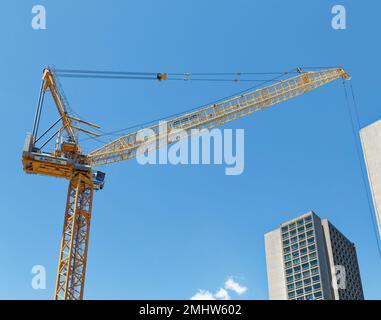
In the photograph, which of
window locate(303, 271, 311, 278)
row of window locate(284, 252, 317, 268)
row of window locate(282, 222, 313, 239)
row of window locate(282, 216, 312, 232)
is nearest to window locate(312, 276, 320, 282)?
window locate(303, 271, 311, 278)

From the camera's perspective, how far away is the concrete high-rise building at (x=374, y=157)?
4619cm

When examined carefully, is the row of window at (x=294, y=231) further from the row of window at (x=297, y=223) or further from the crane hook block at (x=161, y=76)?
the crane hook block at (x=161, y=76)

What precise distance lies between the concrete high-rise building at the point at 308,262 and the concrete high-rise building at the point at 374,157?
67.1 metres

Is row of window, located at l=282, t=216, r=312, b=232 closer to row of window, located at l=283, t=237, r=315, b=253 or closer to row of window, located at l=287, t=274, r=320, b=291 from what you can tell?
row of window, located at l=283, t=237, r=315, b=253

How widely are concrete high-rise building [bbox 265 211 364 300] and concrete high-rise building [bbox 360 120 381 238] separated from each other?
67.1 metres

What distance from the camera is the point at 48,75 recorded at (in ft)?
226

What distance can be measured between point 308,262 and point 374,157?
7245cm

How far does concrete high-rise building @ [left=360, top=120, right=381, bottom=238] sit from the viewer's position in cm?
4619

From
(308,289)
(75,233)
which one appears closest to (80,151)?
(75,233)

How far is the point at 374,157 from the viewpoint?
48781 millimetres
